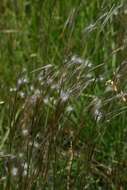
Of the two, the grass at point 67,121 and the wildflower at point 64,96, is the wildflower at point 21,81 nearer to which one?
the grass at point 67,121

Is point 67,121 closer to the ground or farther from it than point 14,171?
farther from it

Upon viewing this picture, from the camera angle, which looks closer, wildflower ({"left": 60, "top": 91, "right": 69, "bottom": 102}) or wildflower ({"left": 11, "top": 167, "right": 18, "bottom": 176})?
wildflower ({"left": 60, "top": 91, "right": 69, "bottom": 102})

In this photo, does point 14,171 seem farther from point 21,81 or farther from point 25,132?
point 21,81

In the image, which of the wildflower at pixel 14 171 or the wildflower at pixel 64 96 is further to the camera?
the wildflower at pixel 14 171

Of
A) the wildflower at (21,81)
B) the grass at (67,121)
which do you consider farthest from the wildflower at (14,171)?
the wildflower at (21,81)

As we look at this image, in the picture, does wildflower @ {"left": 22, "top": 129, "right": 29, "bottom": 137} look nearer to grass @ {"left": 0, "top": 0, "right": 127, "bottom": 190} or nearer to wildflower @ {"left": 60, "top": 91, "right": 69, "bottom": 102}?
grass @ {"left": 0, "top": 0, "right": 127, "bottom": 190}

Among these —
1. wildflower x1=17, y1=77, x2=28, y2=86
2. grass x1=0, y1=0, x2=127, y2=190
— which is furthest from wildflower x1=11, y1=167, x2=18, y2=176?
wildflower x1=17, y1=77, x2=28, y2=86

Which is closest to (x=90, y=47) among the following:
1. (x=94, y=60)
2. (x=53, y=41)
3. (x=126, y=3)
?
(x=94, y=60)

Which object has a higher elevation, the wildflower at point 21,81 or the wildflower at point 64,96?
the wildflower at point 21,81

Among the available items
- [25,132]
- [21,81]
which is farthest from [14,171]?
[21,81]

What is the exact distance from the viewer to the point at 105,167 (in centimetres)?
195

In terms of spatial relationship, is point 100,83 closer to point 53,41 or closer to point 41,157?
point 53,41

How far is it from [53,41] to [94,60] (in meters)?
0.32

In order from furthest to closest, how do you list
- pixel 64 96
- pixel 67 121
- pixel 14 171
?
1. pixel 67 121
2. pixel 14 171
3. pixel 64 96
